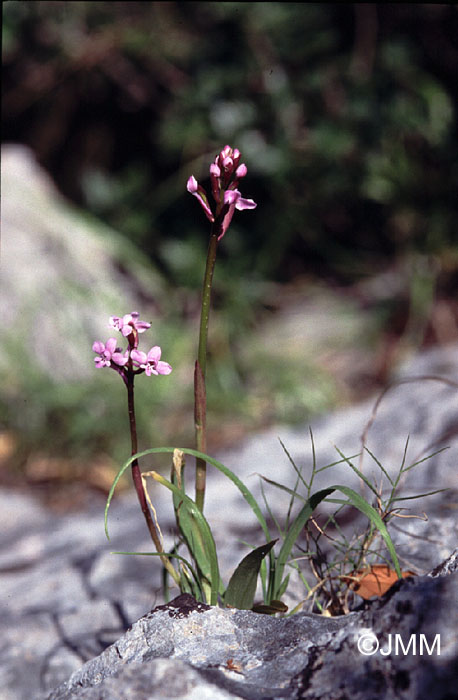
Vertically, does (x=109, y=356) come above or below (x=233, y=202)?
below

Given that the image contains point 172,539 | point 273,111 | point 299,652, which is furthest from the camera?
point 273,111

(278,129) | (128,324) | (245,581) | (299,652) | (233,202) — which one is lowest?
(299,652)

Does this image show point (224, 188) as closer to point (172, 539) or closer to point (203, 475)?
point (203, 475)

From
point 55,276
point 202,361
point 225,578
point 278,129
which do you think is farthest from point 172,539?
point 278,129

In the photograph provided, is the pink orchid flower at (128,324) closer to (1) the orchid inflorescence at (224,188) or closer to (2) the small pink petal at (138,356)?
(2) the small pink petal at (138,356)

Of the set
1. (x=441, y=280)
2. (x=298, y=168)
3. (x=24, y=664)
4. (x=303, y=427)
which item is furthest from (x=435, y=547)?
(x=298, y=168)

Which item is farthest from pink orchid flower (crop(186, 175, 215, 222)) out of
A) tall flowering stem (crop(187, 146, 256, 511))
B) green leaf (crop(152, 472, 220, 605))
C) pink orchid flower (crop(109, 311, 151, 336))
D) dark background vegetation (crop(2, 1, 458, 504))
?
dark background vegetation (crop(2, 1, 458, 504))

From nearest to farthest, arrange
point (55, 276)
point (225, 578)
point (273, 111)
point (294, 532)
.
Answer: point (294, 532) → point (225, 578) → point (55, 276) → point (273, 111)

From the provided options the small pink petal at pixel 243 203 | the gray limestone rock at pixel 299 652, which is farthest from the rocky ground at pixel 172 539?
the small pink petal at pixel 243 203
